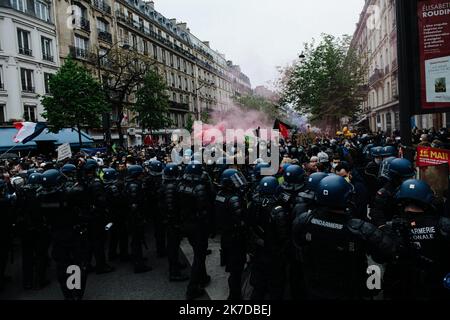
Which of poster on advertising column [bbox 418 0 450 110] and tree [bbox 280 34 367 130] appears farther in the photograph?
tree [bbox 280 34 367 130]

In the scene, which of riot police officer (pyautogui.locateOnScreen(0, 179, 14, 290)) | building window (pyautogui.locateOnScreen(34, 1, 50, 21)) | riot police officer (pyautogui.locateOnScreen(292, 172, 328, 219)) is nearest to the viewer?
riot police officer (pyautogui.locateOnScreen(292, 172, 328, 219))

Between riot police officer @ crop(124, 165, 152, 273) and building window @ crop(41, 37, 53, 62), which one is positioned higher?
building window @ crop(41, 37, 53, 62)

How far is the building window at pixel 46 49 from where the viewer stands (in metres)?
26.6

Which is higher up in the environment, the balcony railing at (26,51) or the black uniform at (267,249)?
the balcony railing at (26,51)

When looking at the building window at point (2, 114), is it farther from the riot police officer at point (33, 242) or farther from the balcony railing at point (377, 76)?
the balcony railing at point (377, 76)

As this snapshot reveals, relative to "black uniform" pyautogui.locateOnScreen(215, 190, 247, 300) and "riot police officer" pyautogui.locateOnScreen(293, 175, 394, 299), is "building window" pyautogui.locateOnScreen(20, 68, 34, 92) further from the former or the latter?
"riot police officer" pyautogui.locateOnScreen(293, 175, 394, 299)

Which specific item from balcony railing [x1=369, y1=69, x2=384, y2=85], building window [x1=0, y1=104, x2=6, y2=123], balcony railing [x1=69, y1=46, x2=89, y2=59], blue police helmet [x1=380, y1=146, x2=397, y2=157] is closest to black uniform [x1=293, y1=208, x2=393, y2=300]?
blue police helmet [x1=380, y1=146, x2=397, y2=157]

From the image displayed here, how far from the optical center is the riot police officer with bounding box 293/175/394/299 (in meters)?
2.74

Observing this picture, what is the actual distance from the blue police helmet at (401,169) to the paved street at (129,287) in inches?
103

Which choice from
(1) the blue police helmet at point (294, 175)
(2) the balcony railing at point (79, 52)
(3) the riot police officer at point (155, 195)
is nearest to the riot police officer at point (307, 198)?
(1) the blue police helmet at point (294, 175)

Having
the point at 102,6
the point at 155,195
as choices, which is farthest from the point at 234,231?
the point at 102,6

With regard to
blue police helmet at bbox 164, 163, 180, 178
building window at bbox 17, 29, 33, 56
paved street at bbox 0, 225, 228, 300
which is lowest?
paved street at bbox 0, 225, 228, 300

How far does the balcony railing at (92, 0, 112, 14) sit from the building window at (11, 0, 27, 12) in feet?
31.1
